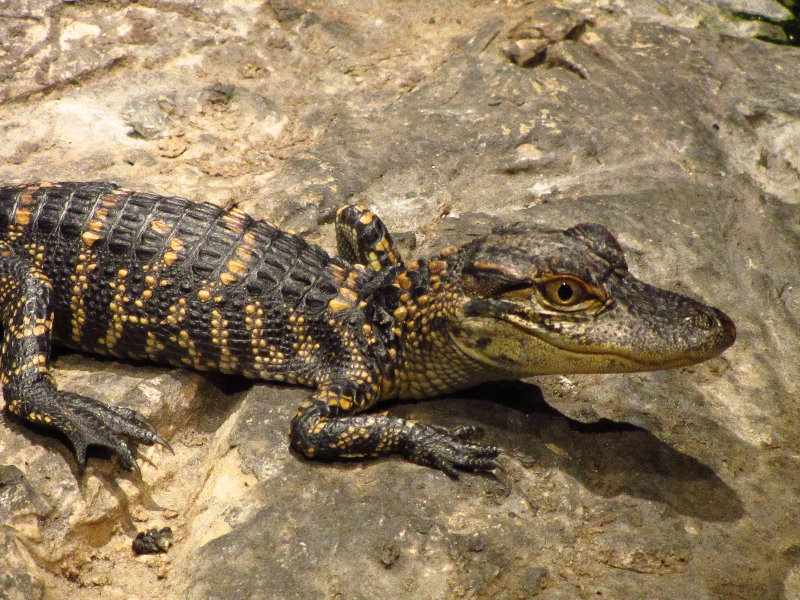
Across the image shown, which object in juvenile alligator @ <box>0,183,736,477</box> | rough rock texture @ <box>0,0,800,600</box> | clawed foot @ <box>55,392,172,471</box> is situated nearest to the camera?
rough rock texture @ <box>0,0,800,600</box>

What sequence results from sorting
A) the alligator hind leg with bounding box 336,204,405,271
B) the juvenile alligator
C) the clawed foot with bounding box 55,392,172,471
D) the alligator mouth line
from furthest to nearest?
the alligator hind leg with bounding box 336,204,405,271
the clawed foot with bounding box 55,392,172,471
the juvenile alligator
the alligator mouth line

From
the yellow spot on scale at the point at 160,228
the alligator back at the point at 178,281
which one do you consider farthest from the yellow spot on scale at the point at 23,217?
the yellow spot on scale at the point at 160,228

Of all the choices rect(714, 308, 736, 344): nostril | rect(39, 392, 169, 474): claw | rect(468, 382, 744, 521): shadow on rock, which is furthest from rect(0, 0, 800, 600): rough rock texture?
rect(714, 308, 736, 344): nostril

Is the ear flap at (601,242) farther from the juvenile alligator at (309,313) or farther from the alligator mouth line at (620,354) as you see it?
the alligator mouth line at (620,354)

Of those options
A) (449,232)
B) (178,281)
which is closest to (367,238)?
(449,232)

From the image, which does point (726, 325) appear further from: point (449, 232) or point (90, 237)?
point (90, 237)

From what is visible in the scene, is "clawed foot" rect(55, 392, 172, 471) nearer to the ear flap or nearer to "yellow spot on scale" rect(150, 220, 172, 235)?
"yellow spot on scale" rect(150, 220, 172, 235)

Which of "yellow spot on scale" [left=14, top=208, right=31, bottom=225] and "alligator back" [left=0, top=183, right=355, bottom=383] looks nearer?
"alligator back" [left=0, top=183, right=355, bottom=383]
